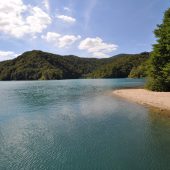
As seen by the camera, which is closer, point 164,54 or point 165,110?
point 165,110

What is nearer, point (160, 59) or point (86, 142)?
point (86, 142)

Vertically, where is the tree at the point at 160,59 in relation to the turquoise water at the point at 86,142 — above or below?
above

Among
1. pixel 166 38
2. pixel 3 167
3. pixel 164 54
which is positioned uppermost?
pixel 166 38

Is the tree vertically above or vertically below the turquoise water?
above

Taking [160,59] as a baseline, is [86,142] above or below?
below

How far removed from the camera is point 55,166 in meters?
15.8

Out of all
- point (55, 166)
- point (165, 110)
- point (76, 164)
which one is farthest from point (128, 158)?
point (165, 110)

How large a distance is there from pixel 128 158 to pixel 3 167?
9284mm

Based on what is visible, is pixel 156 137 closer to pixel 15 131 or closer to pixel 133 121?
pixel 133 121

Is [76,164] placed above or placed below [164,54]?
below

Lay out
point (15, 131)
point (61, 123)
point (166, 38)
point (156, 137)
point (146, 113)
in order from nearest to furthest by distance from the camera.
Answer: point (156, 137), point (15, 131), point (61, 123), point (146, 113), point (166, 38)

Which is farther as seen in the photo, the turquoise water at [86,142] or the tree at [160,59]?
the tree at [160,59]

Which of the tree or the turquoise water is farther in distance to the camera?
the tree

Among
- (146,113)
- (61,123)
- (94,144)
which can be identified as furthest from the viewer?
(146,113)
